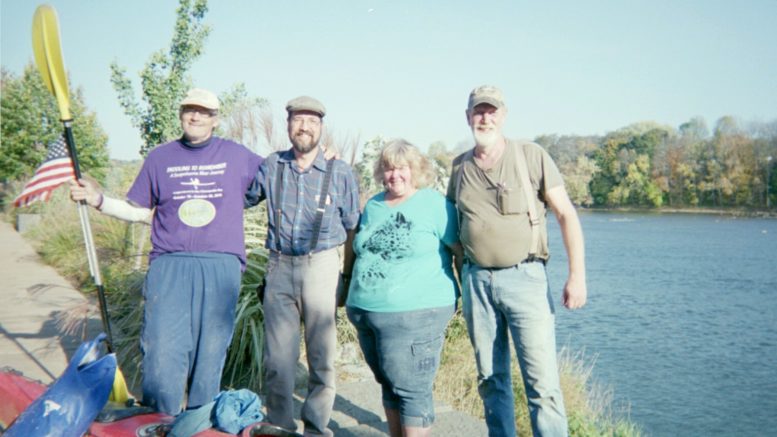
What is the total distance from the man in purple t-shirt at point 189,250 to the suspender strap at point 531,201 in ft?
4.98

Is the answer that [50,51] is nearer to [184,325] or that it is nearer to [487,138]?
[184,325]

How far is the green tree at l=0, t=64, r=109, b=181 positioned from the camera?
1053 inches

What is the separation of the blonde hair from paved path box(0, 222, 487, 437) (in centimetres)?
165

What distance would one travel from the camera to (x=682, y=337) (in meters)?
14.3

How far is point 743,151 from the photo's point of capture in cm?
7756

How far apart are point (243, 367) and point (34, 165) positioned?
25.6 meters

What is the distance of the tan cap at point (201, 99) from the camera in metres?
3.70

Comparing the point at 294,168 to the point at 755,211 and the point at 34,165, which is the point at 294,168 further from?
the point at 755,211

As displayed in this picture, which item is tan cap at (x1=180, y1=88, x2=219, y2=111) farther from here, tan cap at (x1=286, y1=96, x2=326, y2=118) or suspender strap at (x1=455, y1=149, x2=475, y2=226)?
suspender strap at (x1=455, y1=149, x2=475, y2=226)

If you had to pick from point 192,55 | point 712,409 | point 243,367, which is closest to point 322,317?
point 243,367

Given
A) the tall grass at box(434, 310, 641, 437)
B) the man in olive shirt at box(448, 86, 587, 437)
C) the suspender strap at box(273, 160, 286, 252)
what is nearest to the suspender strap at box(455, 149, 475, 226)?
the man in olive shirt at box(448, 86, 587, 437)

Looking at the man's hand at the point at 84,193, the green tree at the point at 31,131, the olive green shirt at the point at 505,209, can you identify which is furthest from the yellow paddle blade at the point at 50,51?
the green tree at the point at 31,131

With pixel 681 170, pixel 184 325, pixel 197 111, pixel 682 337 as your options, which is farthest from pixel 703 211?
pixel 184 325

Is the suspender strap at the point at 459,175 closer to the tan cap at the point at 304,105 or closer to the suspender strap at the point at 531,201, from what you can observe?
the suspender strap at the point at 531,201
